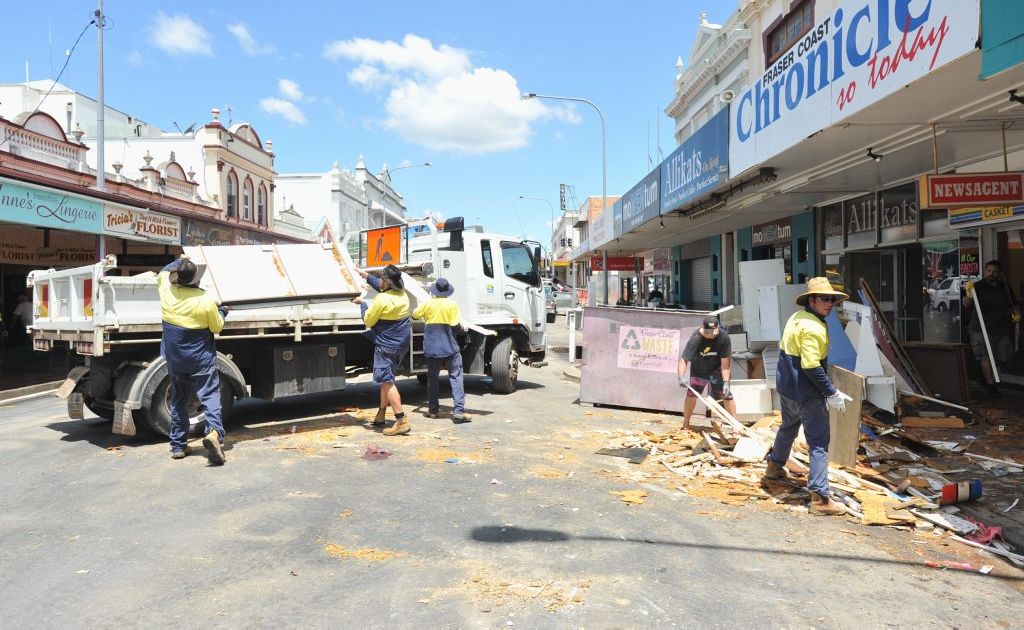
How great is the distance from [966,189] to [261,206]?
110 feet

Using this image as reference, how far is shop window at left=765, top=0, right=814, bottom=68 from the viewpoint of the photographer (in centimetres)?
1684

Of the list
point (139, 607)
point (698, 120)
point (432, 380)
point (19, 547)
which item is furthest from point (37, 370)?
point (698, 120)

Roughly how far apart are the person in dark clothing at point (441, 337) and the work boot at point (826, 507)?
4.30 m

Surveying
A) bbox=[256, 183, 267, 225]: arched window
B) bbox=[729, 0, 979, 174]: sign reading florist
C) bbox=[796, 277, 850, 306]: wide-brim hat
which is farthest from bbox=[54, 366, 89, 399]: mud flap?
bbox=[256, 183, 267, 225]: arched window

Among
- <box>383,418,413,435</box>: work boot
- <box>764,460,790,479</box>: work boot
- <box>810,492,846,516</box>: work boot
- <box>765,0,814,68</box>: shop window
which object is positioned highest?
<box>765,0,814,68</box>: shop window

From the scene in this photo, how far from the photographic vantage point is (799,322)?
17.2 ft

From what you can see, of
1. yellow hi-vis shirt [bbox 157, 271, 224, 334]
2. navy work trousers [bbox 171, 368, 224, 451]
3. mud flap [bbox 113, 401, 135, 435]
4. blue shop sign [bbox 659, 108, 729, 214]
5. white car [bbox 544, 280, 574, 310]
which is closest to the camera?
yellow hi-vis shirt [bbox 157, 271, 224, 334]

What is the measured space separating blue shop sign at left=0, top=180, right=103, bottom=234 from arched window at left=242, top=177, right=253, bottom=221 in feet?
60.9

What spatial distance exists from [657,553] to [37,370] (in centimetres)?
1649

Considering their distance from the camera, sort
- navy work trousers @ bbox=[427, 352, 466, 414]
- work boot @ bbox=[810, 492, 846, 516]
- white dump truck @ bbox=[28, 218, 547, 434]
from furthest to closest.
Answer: navy work trousers @ bbox=[427, 352, 466, 414], white dump truck @ bbox=[28, 218, 547, 434], work boot @ bbox=[810, 492, 846, 516]

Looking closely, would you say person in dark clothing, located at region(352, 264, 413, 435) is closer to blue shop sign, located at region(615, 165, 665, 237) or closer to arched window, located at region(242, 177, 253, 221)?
blue shop sign, located at region(615, 165, 665, 237)

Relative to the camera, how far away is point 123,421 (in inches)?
261

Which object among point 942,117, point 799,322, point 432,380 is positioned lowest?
point 432,380

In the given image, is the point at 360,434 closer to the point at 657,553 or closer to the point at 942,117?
the point at 657,553
